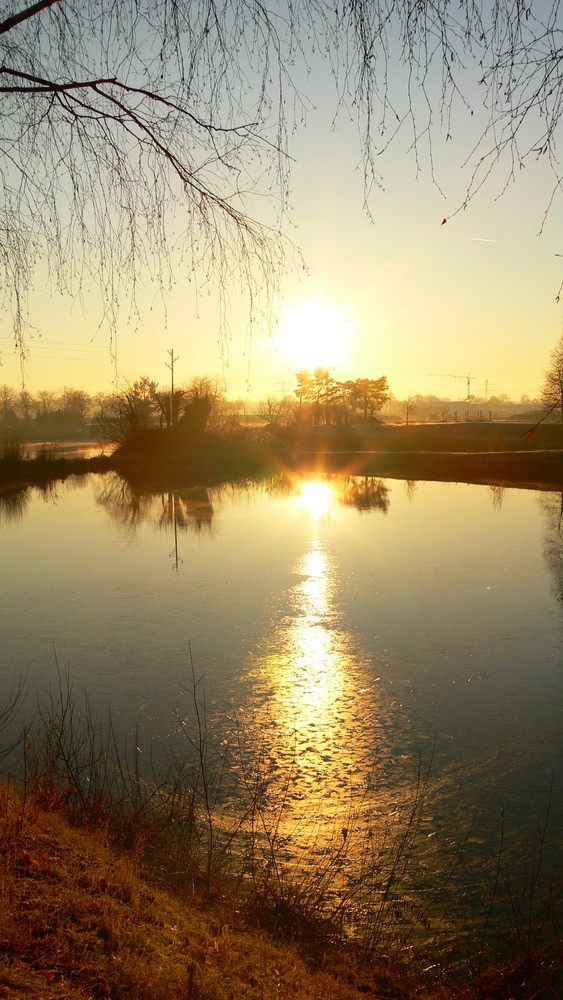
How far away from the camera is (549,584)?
38.8ft

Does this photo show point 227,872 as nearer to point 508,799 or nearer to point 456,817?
point 456,817

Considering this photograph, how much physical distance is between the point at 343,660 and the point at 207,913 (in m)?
4.91

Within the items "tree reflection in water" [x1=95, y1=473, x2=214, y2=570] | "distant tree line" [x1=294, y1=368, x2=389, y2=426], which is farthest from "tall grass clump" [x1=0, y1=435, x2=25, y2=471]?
"distant tree line" [x1=294, y1=368, x2=389, y2=426]

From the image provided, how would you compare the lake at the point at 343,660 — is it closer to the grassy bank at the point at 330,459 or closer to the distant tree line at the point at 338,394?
the grassy bank at the point at 330,459

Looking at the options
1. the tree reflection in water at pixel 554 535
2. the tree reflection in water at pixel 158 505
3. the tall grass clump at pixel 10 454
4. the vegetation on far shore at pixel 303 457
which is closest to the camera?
the tree reflection in water at pixel 554 535

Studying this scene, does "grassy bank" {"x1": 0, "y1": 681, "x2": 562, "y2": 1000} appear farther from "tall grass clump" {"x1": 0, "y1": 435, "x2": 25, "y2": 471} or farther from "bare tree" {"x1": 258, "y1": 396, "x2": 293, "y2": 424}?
"bare tree" {"x1": 258, "y1": 396, "x2": 293, "y2": 424}

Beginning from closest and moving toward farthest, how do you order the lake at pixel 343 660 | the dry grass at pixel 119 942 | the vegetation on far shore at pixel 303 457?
the dry grass at pixel 119 942
the lake at pixel 343 660
the vegetation on far shore at pixel 303 457

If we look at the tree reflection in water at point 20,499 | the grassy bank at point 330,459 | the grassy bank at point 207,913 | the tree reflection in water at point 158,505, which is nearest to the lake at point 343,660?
the grassy bank at point 207,913

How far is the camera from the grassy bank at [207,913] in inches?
100

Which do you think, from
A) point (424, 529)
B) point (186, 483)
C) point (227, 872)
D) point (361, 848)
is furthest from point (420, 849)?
point (186, 483)

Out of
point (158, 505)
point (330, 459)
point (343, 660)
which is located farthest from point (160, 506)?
point (330, 459)

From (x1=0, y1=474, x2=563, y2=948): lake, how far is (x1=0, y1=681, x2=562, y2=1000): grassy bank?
0.97ft

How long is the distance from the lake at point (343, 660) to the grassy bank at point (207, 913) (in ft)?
0.97

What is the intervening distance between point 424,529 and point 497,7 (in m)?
16.0
